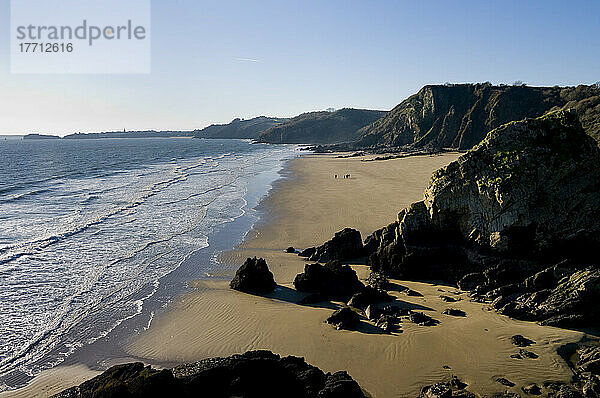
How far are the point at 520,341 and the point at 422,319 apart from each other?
95.9 inches

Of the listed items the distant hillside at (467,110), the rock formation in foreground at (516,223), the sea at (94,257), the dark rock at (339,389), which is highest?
the distant hillside at (467,110)

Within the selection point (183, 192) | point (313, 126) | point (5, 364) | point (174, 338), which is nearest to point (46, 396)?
point (5, 364)

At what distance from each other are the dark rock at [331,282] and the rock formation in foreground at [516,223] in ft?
6.99

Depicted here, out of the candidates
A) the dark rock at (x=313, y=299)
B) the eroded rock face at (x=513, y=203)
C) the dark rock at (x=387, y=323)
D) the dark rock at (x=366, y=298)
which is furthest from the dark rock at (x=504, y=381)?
the dark rock at (x=313, y=299)

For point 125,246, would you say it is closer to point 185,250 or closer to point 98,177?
point 185,250

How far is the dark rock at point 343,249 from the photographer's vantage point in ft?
60.4

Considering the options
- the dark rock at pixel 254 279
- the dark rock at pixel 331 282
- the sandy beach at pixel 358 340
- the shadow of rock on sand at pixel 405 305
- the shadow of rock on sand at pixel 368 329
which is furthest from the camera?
the dark rock at pixel 254 279

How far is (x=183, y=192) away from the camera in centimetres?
4097

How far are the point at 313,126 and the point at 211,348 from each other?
172m

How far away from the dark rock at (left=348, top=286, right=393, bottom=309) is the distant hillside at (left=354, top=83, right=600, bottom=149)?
229ft

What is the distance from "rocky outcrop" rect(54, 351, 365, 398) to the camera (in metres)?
7.11

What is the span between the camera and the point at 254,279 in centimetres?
1545

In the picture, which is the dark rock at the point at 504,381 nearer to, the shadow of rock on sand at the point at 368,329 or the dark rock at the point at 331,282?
the shadow of rock on sand at the point at 368,329

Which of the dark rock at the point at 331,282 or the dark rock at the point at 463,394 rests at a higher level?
the dark rock at the point at 331,282
